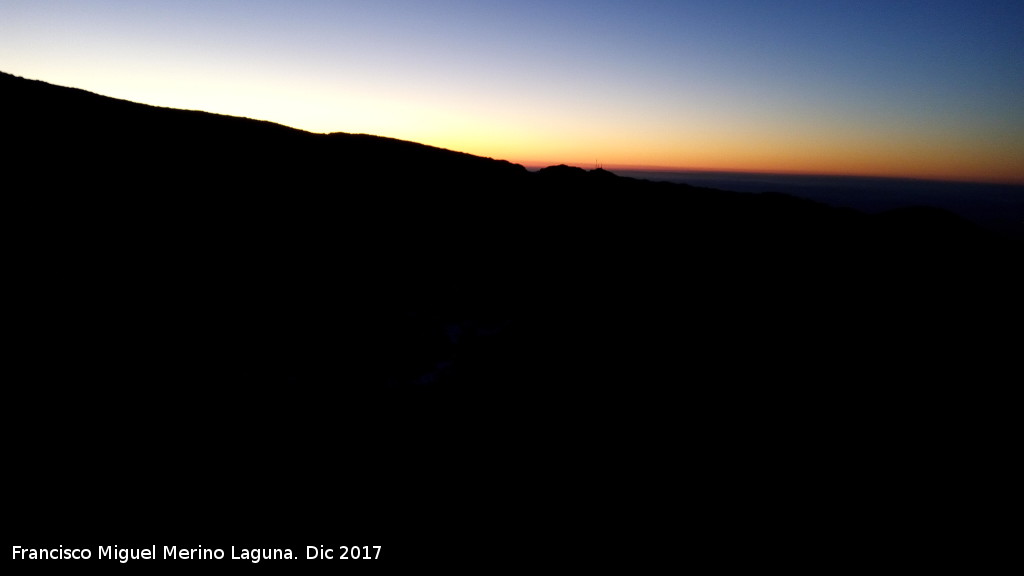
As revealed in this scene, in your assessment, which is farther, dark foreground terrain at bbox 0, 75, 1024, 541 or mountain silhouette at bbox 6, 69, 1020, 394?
mountain silhouette at bbox 6, 69, 1020, 394

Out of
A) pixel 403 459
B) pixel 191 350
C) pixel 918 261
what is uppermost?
pixel 918 261

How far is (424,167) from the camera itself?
→ 867 inches

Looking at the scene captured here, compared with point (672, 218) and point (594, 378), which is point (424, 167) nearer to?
point (672, 218)

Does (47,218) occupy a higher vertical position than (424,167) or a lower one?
lower

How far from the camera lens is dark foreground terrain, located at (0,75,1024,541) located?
9117mm

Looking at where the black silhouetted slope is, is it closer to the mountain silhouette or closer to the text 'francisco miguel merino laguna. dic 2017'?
the mountain silhouette

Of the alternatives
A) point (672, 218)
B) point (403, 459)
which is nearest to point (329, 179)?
point (403, 459)

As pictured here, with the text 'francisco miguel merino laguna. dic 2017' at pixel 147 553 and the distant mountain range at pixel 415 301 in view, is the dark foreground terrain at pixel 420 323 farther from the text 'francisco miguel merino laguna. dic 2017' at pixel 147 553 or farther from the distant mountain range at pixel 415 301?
the text 'francisco miguel merino laguna. dic 2017' at pixel 147 553

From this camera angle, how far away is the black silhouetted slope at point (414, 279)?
1055 cm

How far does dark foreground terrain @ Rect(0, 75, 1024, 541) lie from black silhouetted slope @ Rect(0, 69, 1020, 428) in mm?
84

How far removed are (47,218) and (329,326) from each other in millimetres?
7876

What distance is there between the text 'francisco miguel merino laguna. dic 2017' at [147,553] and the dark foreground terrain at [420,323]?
121cm

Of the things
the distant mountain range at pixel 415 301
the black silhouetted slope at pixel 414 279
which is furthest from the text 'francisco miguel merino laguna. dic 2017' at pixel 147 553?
the black silhouetted slope at pixel 414 279

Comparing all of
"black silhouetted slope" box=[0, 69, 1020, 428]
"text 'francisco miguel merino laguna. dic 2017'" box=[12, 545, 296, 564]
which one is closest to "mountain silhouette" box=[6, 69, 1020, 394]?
"black silhouetted slope" box=[0, 69, 1020, 428]
